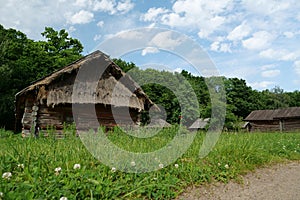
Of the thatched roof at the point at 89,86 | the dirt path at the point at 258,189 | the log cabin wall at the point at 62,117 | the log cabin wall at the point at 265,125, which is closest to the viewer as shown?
the dirt path at the point at 258,189

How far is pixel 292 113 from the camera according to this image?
124 ft

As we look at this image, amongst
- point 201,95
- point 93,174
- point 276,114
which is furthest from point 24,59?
point 276,114

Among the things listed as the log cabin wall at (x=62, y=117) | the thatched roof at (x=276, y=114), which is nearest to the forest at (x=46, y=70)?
the log cabin wall at (x=62, y=117)

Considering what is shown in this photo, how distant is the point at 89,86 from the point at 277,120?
36.7m

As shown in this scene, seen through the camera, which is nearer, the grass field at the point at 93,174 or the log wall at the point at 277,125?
the grass field at the point at 93,174

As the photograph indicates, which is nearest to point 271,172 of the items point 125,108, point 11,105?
point 125,108

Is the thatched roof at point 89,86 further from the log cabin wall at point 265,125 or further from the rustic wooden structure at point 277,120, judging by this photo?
the log cabin wall at point 265,125

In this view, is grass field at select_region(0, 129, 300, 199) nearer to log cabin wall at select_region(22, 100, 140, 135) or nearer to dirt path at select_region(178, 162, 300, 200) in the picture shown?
dirt path at select_region(178, 162, 300, 200)

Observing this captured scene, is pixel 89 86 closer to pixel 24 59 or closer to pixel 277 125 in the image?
pixel 24 59

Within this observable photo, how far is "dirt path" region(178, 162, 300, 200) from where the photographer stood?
12.7ft

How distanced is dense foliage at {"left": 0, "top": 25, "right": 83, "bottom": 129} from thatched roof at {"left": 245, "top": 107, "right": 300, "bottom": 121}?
31.2 m

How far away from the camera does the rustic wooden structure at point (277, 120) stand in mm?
37312

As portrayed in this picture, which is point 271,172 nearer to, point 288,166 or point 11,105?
point 288,166

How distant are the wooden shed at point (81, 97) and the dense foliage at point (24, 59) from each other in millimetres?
15021
